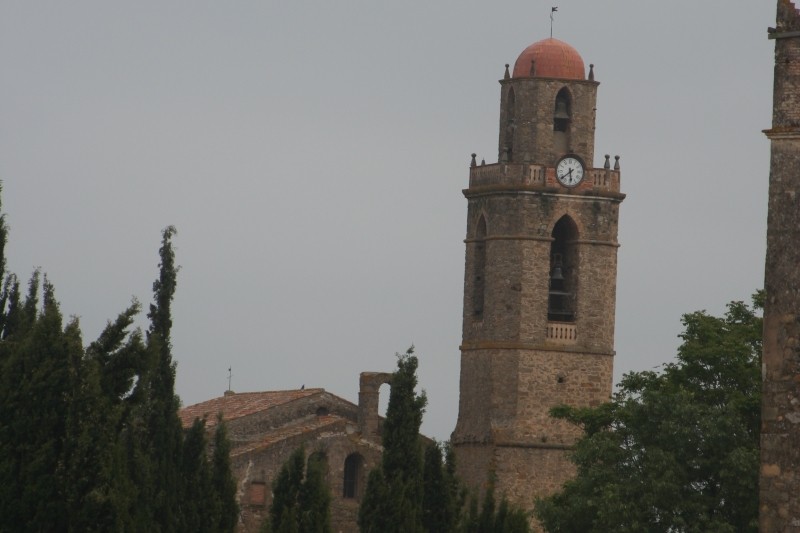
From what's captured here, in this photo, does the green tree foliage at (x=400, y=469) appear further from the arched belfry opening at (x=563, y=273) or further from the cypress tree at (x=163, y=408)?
the arched belfry opening at (x=563, y=273)

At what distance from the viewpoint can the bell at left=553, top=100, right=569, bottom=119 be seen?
65625 mm

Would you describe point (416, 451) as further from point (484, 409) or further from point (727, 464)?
point (484, 409)

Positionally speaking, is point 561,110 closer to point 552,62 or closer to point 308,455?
point 552,62

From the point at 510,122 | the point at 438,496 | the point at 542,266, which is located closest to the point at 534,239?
the point at 542,266

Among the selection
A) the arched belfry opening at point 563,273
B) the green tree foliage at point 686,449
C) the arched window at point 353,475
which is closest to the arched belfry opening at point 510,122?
the arched belfry opening at point 563,273

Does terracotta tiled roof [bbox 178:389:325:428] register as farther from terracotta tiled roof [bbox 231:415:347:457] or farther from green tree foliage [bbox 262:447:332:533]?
green tree foliage [bbox 262:447:332:533]

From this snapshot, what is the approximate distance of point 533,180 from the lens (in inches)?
2564

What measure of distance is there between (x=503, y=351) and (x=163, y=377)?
87.8 ft

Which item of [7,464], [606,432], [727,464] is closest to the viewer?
[7,464]

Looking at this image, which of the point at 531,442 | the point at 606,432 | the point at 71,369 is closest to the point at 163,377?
the point at 71,369

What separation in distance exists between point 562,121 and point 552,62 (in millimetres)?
1829

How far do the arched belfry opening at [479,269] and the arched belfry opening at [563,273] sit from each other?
1959 millimetres

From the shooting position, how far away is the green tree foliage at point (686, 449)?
43.6m

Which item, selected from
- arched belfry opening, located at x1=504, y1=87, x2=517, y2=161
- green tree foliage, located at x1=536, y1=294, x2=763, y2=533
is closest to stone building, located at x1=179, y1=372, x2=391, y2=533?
arched belfry opening, located at x1=504, y1=87, x2=517, y2=161
